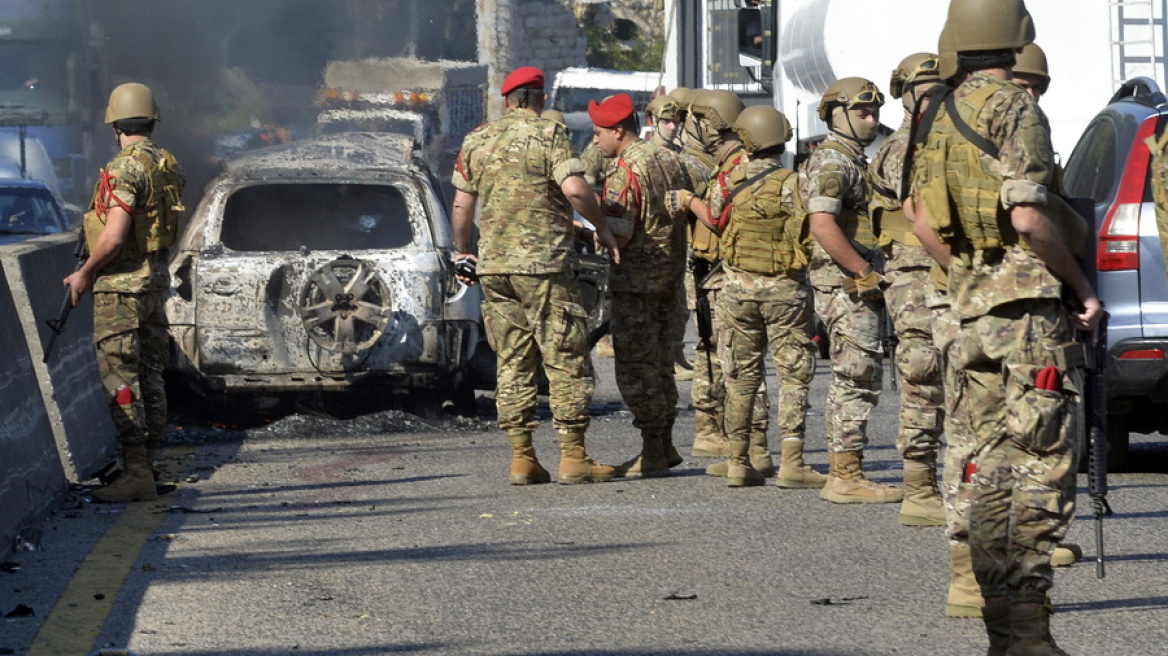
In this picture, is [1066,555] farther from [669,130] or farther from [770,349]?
[669,130]

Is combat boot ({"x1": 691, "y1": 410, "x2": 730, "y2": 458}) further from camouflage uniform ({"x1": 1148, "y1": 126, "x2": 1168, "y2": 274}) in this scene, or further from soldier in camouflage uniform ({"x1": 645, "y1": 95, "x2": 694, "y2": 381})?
camouflage uniform ({"x1": 1148, "y1": 126, "x2": 1168, "y2": 274})

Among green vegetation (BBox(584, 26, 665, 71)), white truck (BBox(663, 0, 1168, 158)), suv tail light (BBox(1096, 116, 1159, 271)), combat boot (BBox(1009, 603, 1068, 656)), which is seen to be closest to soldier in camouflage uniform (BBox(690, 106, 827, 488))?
suv tail light (BBox(1096, 116, 1159, 271))

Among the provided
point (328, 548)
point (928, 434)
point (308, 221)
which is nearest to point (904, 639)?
point (928, 434)

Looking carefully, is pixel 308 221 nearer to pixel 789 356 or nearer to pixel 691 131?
pixel 691 131

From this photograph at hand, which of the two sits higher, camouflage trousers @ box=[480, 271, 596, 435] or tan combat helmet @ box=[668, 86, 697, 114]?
tan combat helmet @ box=[668, 86, 697, 114]

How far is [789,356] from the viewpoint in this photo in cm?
865

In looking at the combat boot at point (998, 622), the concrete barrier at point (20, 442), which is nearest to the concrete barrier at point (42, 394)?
the concrete barrier at point (20, 442)

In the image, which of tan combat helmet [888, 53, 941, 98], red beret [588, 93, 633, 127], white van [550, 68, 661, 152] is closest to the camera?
tan combat helmet [888, 53, 941, 98]

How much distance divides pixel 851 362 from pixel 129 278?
132 inches

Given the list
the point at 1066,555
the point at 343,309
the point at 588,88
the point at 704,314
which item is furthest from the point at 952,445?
the point at 588,88

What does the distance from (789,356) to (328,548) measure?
2.44 metres

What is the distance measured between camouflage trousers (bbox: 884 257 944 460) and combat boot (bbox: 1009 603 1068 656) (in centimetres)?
245

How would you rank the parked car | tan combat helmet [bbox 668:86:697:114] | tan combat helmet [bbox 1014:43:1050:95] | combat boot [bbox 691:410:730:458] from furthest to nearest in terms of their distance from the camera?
the parked car → tan combat helmet [bbox 668:86:697:114] → combat boot [bbox 691:410:730:458] → tan combat helmet [bbox 1014:43:1050:95]

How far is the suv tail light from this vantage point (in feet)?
27.3
